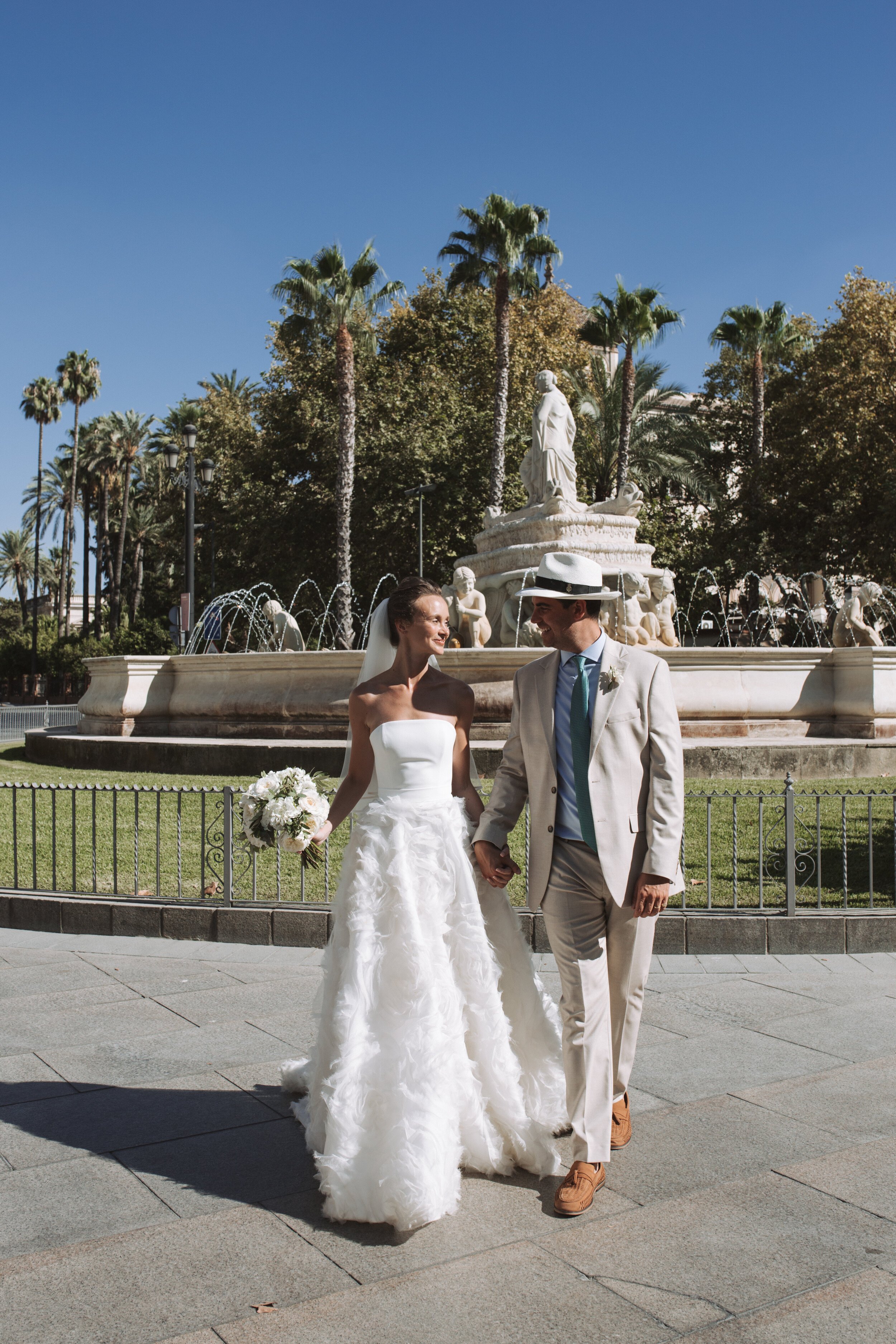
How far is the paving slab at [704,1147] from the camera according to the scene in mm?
3510

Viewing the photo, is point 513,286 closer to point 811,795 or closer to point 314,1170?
point 811,795

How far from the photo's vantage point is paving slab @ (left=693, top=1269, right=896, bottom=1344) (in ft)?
8.59

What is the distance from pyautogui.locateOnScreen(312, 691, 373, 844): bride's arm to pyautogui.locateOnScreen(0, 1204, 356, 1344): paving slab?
135 centimetres

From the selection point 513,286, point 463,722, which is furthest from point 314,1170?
point 513,286

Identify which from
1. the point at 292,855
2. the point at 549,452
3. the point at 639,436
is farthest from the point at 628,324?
the point at 292,855

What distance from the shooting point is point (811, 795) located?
7.25 m

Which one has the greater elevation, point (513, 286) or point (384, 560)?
point (513, 286)

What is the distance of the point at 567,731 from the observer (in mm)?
3623

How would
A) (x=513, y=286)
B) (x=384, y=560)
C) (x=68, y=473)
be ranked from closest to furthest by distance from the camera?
(x=513, y=286) < (x=384, y=560) < (x=68, y=473)

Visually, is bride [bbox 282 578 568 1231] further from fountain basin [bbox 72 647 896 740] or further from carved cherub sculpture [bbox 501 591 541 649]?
carved cherub sculpture [bbox 501 591 541 649]

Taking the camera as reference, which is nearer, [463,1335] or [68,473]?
[463,1335]

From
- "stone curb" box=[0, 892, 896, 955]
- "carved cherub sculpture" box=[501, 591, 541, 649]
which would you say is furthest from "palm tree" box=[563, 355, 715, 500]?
"stone curb" box=[0, 892, 896, 955]

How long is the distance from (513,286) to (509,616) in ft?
59.0

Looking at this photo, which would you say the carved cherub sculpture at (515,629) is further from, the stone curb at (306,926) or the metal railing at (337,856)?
the stone curb at (306,926)
